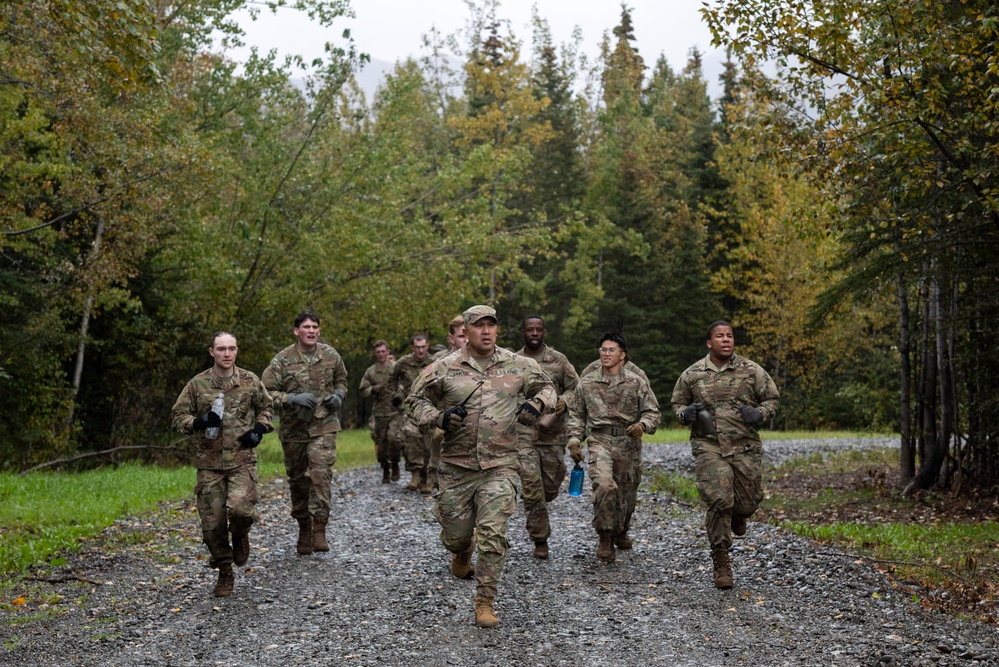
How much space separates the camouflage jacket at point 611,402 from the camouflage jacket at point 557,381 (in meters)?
0.58

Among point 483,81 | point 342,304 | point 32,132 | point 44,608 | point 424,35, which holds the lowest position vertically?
point 44,608

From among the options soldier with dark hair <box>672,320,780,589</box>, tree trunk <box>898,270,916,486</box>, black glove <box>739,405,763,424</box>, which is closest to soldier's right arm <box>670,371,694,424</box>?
soldier with dark hair <box>672,320,780,589</box>

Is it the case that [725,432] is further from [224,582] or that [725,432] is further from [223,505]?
[224,582]

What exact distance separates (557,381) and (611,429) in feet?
3.72

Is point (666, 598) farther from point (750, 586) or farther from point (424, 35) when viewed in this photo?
point (424, 35)

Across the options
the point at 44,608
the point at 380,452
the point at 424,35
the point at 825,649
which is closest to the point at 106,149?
the point at 380,452

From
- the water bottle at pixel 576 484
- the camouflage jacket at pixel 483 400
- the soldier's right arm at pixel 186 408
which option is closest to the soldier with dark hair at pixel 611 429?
the water bottle at pixel 576 484

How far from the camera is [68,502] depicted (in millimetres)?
13227

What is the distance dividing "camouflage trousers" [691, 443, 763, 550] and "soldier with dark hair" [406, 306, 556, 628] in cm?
190

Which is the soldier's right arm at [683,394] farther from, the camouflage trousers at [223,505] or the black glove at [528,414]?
the camouflage trousers at [223,505]

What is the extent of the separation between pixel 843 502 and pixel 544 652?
9.26 metres

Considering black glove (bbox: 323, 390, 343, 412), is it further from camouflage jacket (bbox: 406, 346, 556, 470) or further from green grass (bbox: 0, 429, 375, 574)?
green grass (bbox: 0, 429, 375, 574)

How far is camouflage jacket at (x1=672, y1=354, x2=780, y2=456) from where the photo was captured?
9.21 meters

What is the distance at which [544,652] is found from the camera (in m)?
6.95
